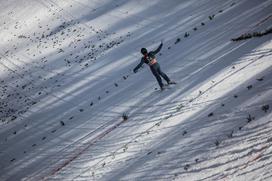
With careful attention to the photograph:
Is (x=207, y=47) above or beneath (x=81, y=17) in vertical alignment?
beneath

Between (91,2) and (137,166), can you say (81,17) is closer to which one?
(91,2)

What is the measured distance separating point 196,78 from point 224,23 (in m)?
7.14

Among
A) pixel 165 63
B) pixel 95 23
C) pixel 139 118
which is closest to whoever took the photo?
pixel 139 118

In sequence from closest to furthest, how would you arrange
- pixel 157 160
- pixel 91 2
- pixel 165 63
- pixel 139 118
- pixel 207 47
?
pixel 157 160 < pixel 139 118 < pixel 207 47 < pixel 165 63 < pixel 91 2

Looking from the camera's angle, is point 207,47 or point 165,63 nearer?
point 207,47

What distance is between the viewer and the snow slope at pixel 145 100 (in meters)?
8.38

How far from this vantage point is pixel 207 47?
55.2ft

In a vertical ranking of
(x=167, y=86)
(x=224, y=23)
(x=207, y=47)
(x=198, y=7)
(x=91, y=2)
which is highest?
(x=91, y=2)

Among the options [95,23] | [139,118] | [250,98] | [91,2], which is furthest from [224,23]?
[91,2]

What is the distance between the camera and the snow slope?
8.38 metres

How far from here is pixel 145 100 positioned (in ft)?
48.1

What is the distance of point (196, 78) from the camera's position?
1360cm

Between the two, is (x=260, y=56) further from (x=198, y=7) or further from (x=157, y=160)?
(x=198, y=7)

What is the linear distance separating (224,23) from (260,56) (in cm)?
769
